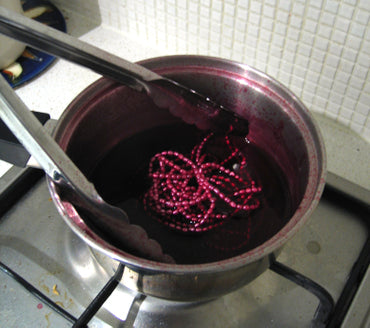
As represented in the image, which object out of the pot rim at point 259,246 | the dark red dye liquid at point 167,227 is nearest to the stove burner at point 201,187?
the dark red dye liquid at point 167,227

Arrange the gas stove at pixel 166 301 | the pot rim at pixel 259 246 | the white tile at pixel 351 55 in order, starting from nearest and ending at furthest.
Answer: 1. the pot rim at pixel 259 246
2. the gas stove at pixel 166 301
3. the white tile at pixel 351 55

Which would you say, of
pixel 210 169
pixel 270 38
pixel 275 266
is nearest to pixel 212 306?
pixel 275 266

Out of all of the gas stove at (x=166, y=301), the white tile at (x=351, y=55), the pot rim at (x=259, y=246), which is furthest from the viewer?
the white tile at (x=351, y=55)

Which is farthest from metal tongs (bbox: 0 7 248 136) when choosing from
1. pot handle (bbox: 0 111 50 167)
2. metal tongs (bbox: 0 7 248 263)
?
pot handle (bbox: 0 111 50 167)

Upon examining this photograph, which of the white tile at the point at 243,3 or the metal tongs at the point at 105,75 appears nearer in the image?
the metal tongs at the point at 105,75

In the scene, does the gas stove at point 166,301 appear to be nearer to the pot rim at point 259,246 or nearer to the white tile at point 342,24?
the pot rim at point 259,246

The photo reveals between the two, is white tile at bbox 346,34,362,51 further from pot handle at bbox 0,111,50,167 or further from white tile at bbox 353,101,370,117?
pot handle at bbox 0,111,50,167

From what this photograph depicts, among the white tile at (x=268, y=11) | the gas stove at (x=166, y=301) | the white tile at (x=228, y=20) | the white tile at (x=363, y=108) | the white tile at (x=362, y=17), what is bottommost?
the gas stove at (x=166, y=301)
